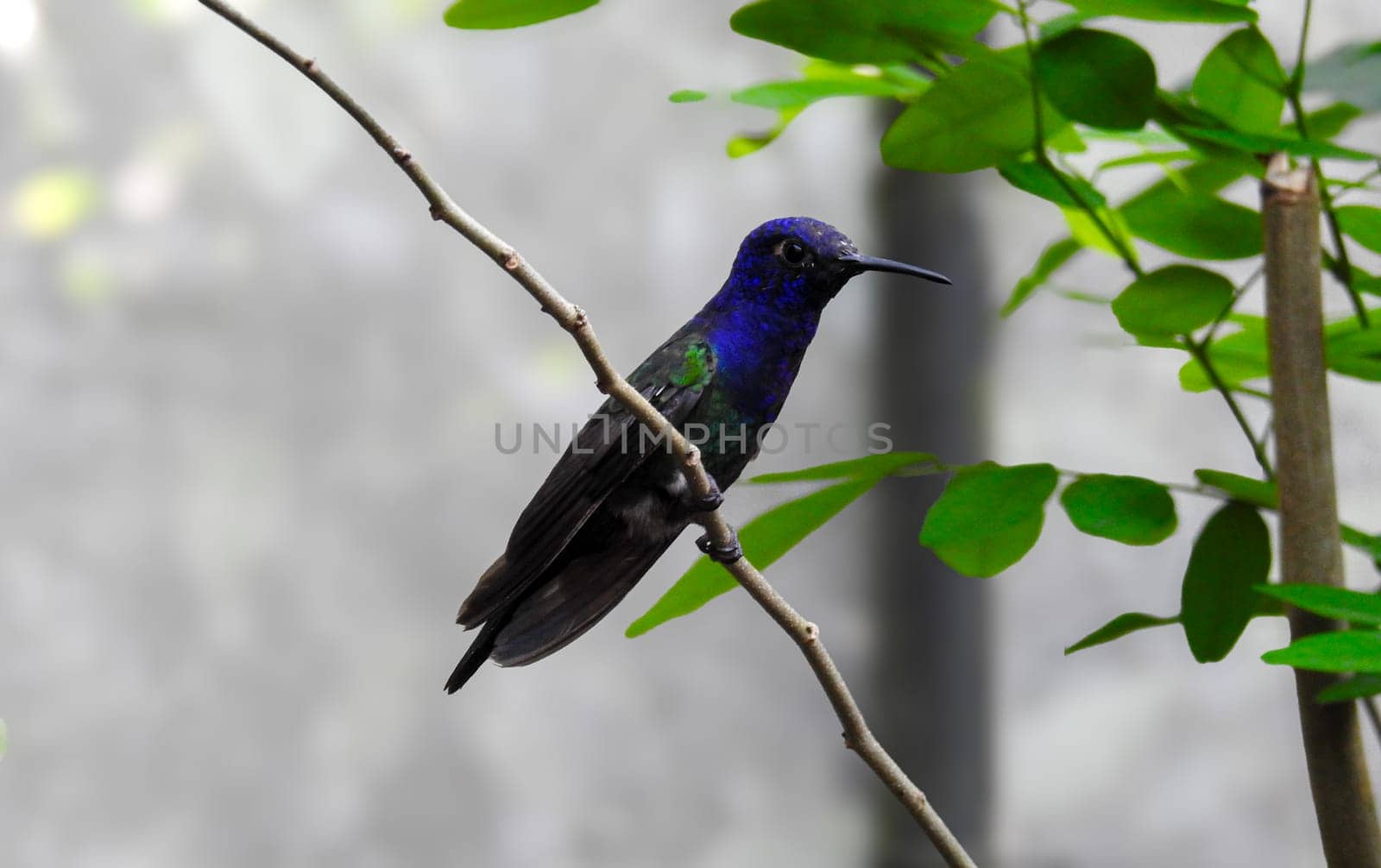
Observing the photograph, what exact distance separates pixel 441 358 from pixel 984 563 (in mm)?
988

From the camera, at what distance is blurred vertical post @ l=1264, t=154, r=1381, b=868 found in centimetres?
50

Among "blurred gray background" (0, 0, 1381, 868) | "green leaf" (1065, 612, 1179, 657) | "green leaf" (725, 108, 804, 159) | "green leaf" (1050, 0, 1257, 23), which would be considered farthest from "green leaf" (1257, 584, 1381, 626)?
"blurred gray background" (0, 0, 1381, 868)

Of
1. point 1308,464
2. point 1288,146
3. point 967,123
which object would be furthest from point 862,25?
point 1308,464

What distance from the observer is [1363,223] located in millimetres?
574

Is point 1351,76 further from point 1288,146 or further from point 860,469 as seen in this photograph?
point 860,469

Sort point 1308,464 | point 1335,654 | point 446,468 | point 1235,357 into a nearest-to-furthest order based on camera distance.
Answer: point 1335,654
point 1308,464
point 1235,357
point 446,468

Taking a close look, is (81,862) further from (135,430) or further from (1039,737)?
(1039,737)

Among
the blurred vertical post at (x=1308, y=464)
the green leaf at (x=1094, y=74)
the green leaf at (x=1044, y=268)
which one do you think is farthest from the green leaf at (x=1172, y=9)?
the green leaf at (x=1044, y=268)

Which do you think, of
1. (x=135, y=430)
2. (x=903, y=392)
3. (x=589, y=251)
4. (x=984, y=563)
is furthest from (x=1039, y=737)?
(x=135, y=430)

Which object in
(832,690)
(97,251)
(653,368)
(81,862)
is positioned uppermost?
(97,251)

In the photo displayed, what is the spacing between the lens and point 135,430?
1.27m

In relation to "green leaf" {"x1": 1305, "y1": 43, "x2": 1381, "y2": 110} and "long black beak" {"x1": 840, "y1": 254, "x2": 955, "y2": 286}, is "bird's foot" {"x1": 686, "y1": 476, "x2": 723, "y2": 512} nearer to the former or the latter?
"long black beak" {"x1": 840, "y1": 254, "x2": 955, "y2": 286}

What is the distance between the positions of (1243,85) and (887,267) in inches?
8.1

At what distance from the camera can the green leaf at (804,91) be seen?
53 cm
